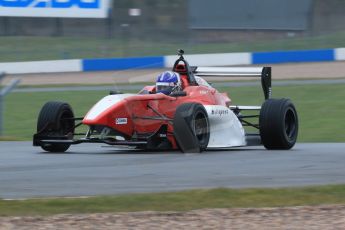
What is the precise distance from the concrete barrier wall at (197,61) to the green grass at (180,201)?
27.8m

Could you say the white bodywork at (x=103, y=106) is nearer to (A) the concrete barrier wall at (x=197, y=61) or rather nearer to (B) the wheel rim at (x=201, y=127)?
(B) the wheel rim at (x=201, y=127)

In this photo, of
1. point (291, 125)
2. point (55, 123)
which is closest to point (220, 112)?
point (291, 125)

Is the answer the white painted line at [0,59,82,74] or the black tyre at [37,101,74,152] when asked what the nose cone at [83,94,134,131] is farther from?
the white painted line at [0,59,82,74]

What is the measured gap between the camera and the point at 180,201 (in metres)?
8.27

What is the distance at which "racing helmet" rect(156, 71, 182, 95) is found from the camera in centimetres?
1402

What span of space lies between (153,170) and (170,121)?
258 centimetres

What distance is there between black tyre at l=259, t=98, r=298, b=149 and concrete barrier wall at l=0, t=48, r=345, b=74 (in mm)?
22612

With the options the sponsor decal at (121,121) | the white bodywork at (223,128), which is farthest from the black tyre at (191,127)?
the sponsor decal at (121,121)

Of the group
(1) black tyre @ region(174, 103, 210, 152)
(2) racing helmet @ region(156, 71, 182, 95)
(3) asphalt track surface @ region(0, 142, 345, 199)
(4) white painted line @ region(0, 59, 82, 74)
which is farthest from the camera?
(4) white painted line @ region(0, 59, 82, 74)

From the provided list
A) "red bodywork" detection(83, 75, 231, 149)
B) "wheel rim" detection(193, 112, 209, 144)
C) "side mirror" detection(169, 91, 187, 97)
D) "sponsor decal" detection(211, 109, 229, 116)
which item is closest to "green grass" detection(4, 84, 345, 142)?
"sponsor decal" detection(211, 109, 229, 116)

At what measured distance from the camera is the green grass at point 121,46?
39.2 metres

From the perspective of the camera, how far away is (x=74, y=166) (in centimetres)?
1134

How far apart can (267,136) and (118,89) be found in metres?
2.51

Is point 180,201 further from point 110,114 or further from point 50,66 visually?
point 50,66
